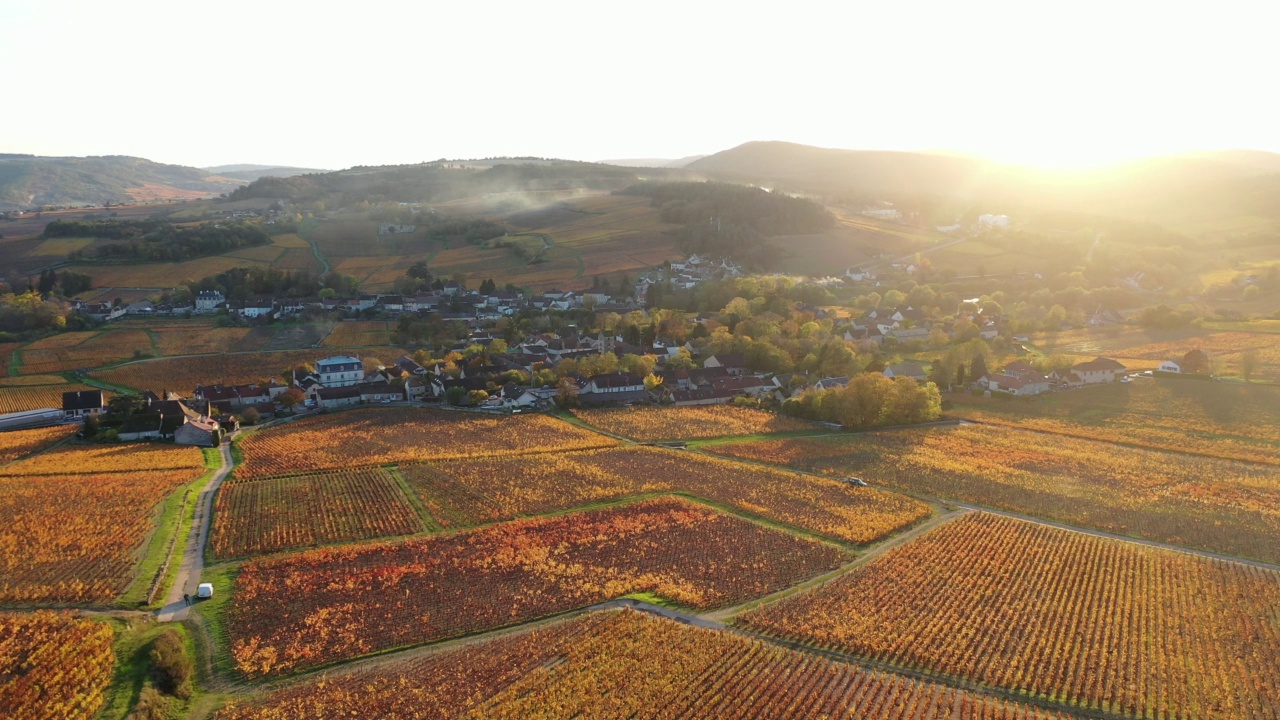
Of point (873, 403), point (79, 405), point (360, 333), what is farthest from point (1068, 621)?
point (360, 333)

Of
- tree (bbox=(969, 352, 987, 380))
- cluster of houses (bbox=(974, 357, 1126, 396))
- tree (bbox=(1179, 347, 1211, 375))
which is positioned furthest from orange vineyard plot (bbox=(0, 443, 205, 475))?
tree (bbox=(1179, 347, 1211, 375))

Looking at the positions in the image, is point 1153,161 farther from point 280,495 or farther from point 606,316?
point 280,495

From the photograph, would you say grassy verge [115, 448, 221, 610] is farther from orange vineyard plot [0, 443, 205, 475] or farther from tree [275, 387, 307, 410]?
tree [275, 387, 307, 410]

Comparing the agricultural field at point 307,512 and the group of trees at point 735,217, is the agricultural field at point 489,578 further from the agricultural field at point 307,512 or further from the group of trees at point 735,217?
the group of trees at point 735,217

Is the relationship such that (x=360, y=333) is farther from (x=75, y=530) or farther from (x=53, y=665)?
(x=53, y=665)

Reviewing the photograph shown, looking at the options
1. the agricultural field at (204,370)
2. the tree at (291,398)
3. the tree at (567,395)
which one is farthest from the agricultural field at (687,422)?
the agricultural field at (204,370)

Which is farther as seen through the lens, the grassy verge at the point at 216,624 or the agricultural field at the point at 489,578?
the agricultural field at the point at 489,578
